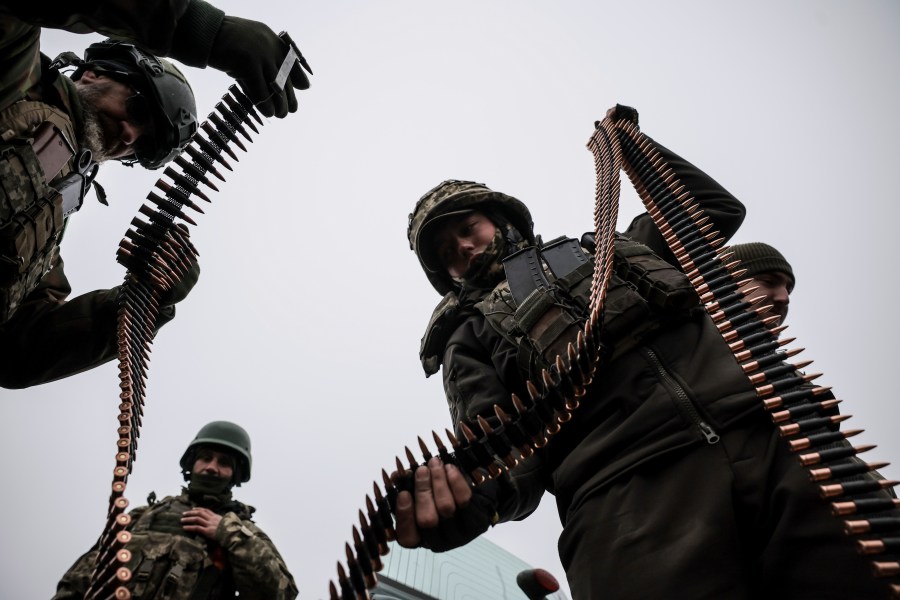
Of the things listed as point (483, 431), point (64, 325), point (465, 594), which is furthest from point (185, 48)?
point (465, 594)

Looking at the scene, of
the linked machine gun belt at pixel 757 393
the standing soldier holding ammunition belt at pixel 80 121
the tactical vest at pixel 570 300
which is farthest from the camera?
the tactical vest at pixel 570 300

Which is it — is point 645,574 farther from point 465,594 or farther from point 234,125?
point 465,594

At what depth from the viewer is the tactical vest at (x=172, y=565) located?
4719 millimetres

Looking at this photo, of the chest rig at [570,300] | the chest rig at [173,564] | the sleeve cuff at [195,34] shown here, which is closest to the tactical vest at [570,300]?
the chest rig at [570,300]

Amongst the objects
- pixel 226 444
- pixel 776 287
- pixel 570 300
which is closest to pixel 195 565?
pixel 226 444

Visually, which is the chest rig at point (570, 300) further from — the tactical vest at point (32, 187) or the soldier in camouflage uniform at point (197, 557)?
the soldier in camouflage uniform at point (197, 557)

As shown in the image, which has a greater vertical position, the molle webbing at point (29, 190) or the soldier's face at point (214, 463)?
the molle webbing at point (29, 190)

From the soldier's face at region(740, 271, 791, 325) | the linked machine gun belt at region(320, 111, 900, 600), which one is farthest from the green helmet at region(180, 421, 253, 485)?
the soldier's face at region(740, 271, 791, 325)

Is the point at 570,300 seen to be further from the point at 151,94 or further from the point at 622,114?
the point at 151,94

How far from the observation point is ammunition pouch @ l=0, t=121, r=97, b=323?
117 inches

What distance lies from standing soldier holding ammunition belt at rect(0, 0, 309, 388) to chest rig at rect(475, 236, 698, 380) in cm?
190

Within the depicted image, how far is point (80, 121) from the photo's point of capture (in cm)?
371

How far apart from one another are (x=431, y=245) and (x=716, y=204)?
210 centimetres

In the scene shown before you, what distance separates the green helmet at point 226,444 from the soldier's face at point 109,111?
3.39 metres
